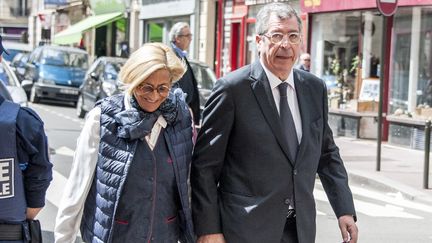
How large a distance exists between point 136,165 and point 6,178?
556 millimetres

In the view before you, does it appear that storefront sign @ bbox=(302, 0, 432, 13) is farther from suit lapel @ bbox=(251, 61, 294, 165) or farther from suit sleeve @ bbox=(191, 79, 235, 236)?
suit sleeve @ bbox=(191, 79, 235, 236)

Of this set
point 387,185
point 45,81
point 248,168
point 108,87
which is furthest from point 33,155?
point 45,81

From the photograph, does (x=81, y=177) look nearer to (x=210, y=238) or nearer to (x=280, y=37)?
(x=210, y=238)

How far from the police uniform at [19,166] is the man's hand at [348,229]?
1.42 metres

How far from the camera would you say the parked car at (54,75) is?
24.4 metres

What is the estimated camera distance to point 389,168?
12.6 m

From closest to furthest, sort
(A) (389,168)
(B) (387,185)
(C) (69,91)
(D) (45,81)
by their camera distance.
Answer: (B) (387,185)
(A) (389,168)
(D) (45,81)
(C) (69,91)

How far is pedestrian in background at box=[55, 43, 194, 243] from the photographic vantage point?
346cm

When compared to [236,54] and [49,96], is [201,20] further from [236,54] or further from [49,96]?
[49,96]

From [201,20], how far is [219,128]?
24121mm

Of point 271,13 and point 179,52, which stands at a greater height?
point 271,13

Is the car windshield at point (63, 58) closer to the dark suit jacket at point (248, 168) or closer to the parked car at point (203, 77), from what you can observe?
the parked car at point (203, 77)

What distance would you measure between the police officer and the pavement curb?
7427 mm

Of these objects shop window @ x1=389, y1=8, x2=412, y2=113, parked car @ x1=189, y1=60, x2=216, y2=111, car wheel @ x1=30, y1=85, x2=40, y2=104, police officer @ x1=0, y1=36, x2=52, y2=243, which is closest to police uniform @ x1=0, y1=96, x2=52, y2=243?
police officer @ x1=0, y1=36, x2=52, y2=243
